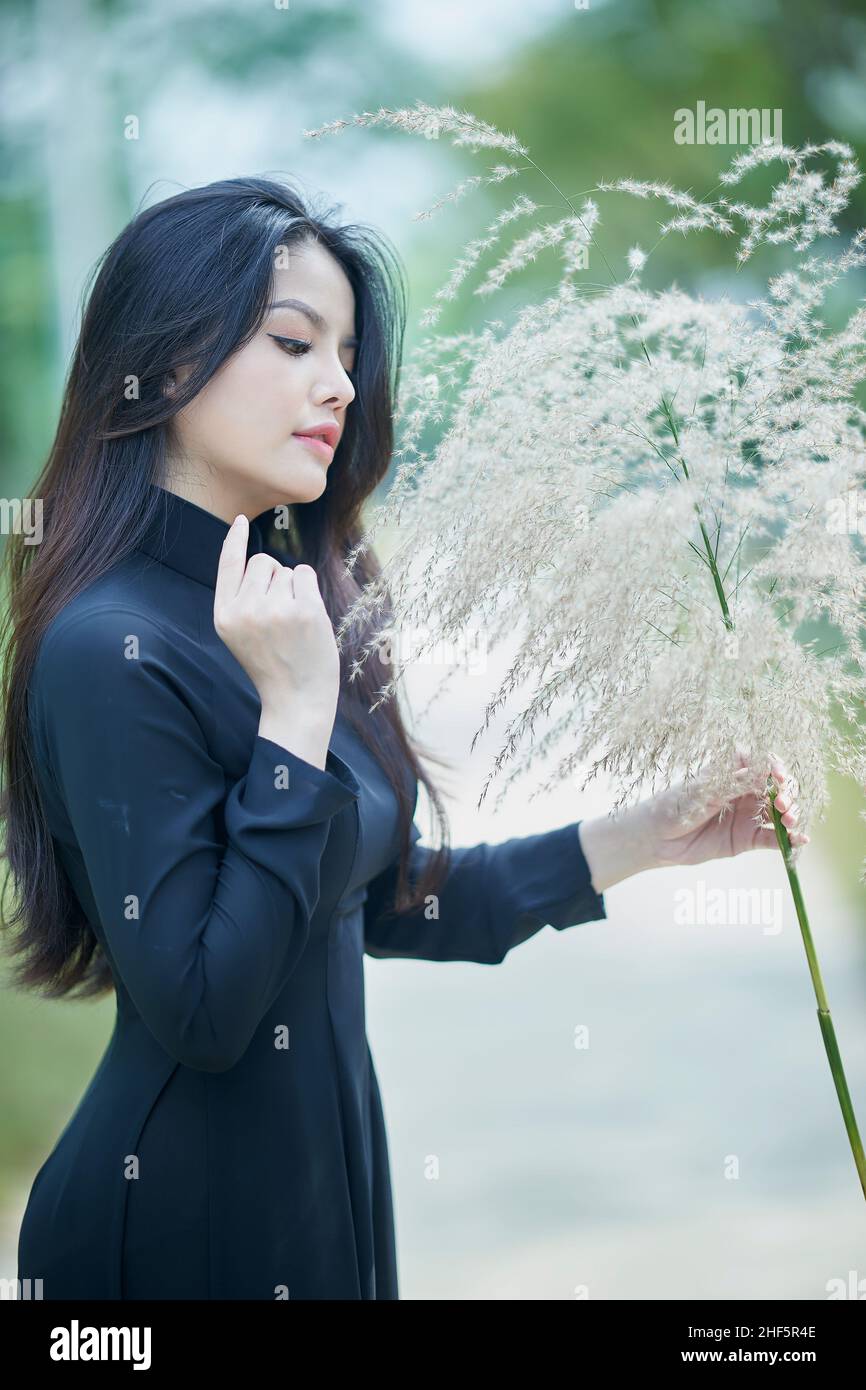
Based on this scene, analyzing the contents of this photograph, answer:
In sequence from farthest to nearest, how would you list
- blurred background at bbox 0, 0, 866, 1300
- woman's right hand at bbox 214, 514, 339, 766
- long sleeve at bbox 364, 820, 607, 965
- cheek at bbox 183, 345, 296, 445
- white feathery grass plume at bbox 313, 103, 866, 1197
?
blurred background at bbox 0, 0, 866, 1300
long sleeve at bbox 364, 820, 607, 965
cheek at bbox 183, 345, 296, 445
woman's right hand at bbox 214, 514, 339, 766
white feathery grass plume at bbox 313, 103, 866, 1197

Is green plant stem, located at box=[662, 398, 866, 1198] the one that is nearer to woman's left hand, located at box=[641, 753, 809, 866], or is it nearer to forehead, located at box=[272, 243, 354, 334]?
woman's left hand, located at box=[641, 753, 809, 866]

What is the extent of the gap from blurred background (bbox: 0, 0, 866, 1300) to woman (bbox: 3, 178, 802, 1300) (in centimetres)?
82

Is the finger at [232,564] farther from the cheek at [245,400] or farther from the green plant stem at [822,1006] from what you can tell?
the green plant stem at [822,1006]

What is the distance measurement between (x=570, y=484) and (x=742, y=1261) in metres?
1.42

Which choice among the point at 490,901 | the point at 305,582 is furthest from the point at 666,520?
the point at 490,901

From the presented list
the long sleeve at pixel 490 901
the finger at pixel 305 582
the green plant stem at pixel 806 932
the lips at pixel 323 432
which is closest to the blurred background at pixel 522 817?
the long sleeve at pixel 490 901

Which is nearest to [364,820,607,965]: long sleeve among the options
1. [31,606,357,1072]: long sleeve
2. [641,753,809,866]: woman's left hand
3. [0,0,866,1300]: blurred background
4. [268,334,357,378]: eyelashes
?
[641,753,809,866]: woman's left hand

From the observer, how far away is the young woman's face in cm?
88

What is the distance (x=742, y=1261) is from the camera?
1.72 metres

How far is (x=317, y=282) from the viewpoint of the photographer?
92cm

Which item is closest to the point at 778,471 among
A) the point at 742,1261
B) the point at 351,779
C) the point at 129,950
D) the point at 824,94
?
the point at 351,779

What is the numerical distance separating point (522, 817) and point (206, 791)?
159 cm
